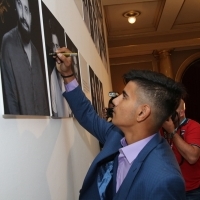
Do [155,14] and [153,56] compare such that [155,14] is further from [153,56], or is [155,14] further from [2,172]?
[2,172]

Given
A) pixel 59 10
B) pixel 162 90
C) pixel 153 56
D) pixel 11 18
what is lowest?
pixel 162 90

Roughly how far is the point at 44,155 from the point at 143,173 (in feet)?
1.26

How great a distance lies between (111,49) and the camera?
889 centimetres

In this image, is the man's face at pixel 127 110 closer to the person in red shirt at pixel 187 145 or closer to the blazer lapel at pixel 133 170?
the blazer lapel at pixel 133 170

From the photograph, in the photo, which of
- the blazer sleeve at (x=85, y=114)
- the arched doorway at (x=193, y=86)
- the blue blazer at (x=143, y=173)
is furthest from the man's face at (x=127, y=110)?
the arched doorway at (x=193, y=86)

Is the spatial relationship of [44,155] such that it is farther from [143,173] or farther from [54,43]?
[54,43]

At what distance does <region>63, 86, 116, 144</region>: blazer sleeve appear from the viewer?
4.97 feet

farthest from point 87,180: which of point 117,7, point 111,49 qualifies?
point 111,49

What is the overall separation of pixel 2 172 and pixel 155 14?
697 cm

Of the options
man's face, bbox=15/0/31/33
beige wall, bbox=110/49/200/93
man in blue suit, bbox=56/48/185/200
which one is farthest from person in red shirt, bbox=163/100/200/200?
beige wall, bbox=110/49/200/93

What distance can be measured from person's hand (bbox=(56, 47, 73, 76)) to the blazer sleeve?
11 centimetres

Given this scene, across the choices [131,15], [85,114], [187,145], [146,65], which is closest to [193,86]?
[146,65]

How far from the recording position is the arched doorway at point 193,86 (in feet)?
32.0

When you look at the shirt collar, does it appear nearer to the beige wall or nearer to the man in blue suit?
the man in blue suit
